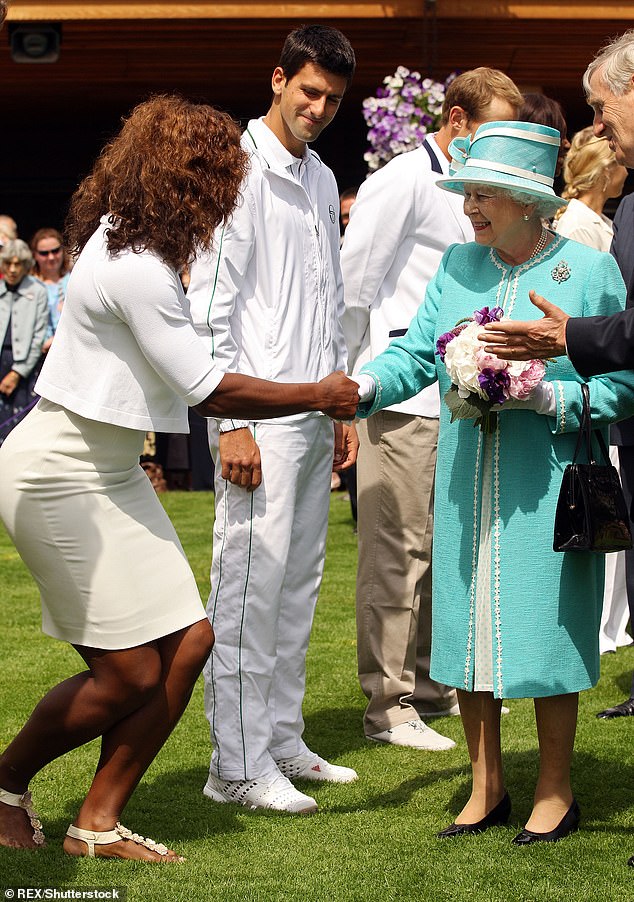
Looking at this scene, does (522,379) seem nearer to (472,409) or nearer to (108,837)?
(472,409)

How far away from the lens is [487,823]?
399 centimetres

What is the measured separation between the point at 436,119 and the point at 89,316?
750cm

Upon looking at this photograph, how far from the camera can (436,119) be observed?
10516mm

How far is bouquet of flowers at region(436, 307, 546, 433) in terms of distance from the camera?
360 cm

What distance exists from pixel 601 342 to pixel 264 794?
1.90m

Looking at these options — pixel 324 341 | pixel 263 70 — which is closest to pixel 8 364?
pixel 263 70

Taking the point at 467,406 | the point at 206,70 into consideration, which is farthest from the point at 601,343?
the point at 206,70

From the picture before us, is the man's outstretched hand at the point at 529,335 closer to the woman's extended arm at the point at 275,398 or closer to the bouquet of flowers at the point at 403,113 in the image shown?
the woman's extended arm at the point at 275,398

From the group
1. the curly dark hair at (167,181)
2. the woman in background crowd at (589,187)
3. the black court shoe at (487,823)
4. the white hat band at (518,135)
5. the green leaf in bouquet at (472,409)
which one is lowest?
the black court shoe at (487,823)

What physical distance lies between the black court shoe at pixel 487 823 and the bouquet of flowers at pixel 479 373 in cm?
125

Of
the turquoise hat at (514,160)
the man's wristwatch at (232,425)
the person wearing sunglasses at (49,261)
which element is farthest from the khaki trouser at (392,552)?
the person wearing sunglasses at (49,261)

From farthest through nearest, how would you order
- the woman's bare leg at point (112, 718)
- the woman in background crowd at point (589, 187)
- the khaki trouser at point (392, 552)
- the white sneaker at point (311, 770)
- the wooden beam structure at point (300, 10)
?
the wooden beam structure at point (300, 10) → the woman in background crowd at point (589, 187) → the khaki trouser at point (392, 552) → the white sneaker at point (311, 770) → the woman's bare leg at point (112, 718)

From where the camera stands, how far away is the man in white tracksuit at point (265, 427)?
429 cm

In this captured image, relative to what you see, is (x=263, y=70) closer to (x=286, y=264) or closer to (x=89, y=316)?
(x=286, y=264)
